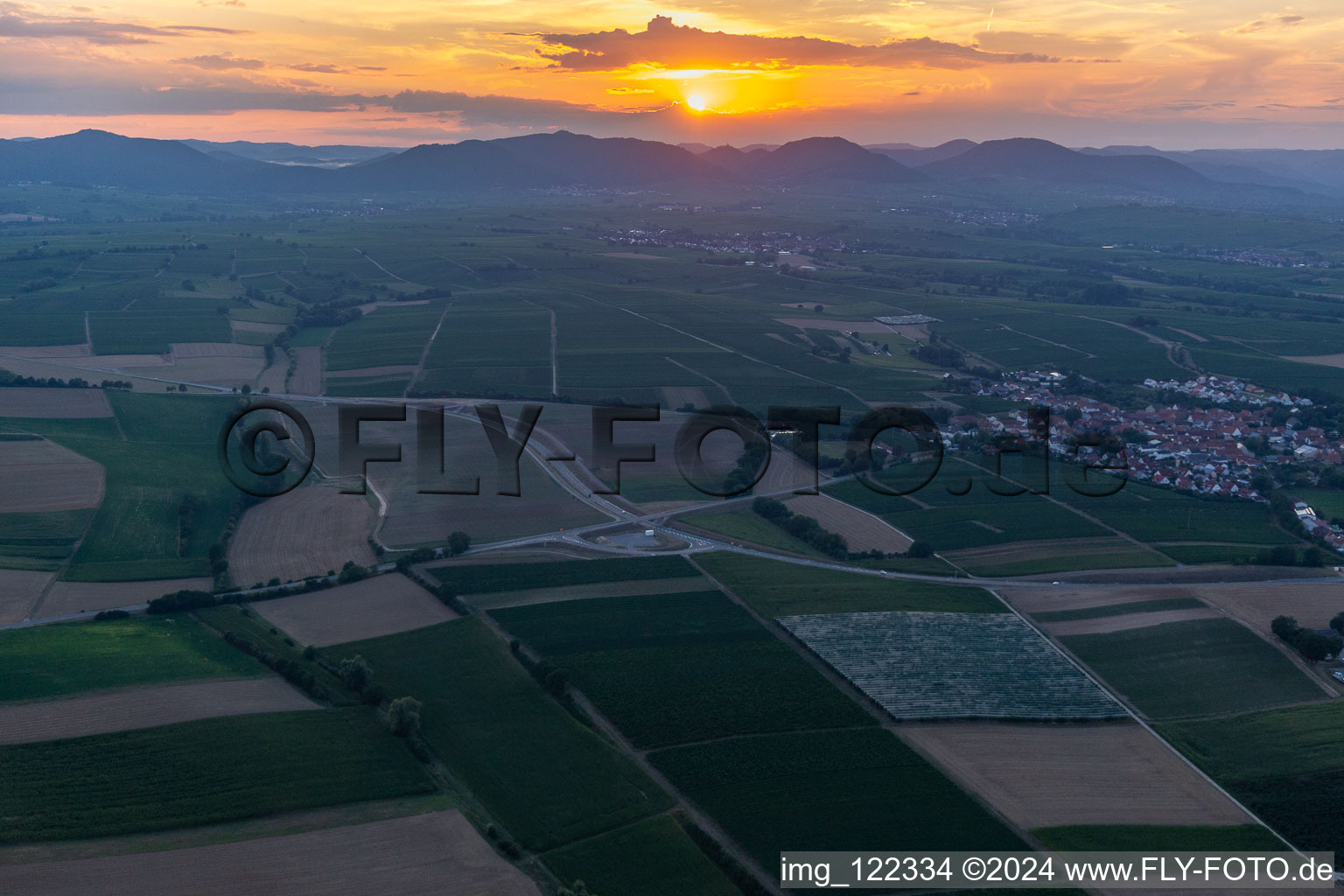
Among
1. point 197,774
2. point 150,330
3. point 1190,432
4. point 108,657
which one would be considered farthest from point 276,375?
point 1190,432

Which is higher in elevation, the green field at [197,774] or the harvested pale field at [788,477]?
the harvested pale field at [788,477]

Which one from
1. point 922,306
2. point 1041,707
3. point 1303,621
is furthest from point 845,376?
point 1041,707

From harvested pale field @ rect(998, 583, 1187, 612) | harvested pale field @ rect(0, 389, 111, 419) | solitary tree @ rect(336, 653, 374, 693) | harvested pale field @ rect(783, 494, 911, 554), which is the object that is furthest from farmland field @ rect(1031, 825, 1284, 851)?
harvested pale field @ rect(0, 389, 111, 419)

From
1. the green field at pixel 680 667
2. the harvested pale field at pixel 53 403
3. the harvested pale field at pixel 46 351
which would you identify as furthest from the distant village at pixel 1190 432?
the harvested pale field at pixel 46 351

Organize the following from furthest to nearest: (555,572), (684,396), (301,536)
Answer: (684,396) < (301,536) < (555,572)

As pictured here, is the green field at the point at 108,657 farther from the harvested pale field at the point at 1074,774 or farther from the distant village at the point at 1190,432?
the distant village at the point at 1190,432

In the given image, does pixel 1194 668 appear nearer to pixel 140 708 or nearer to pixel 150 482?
pixel 140 708
